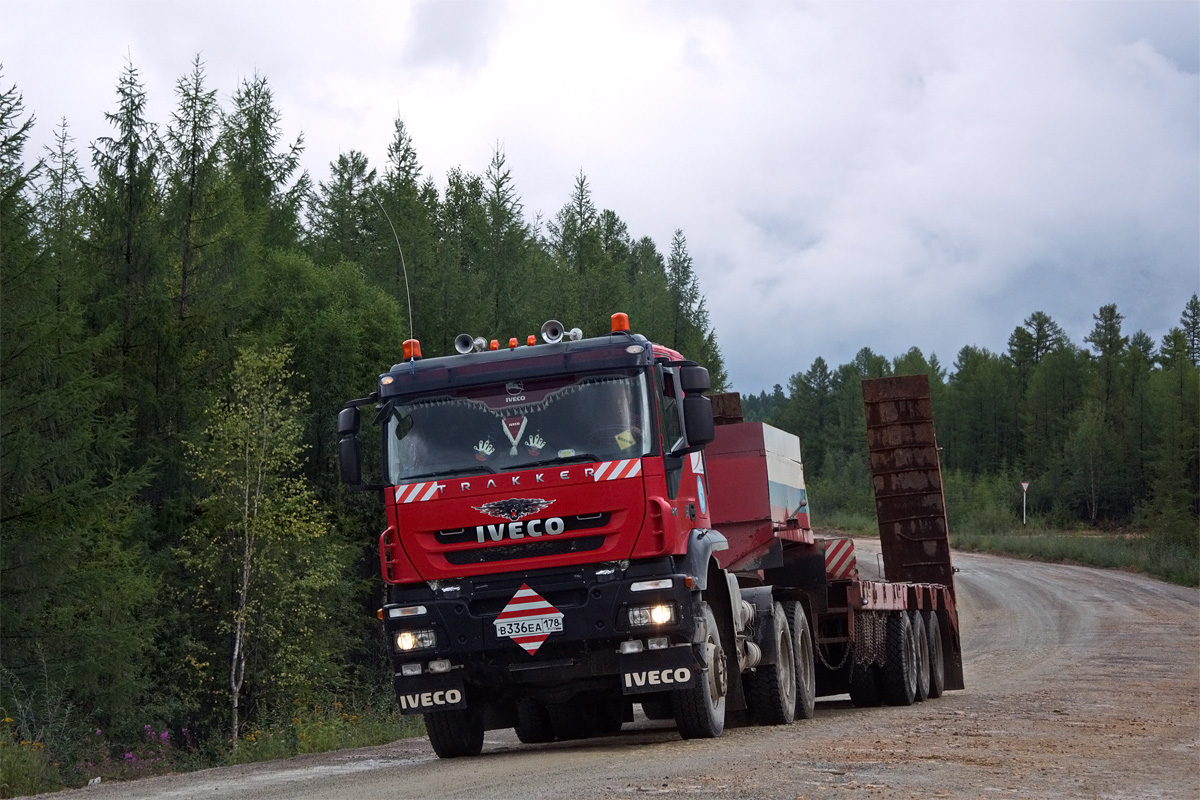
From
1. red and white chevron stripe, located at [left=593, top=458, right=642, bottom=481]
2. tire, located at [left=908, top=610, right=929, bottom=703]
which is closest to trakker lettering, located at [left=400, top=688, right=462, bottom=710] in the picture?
red and white chevron stripe, located at [left=593, top=458, right=642, bottom=481]

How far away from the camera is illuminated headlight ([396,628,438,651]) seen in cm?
1057

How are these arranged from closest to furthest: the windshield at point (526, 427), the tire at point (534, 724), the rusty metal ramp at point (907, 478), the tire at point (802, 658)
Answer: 1. the windshield at point (526, 427)
2. the tire at point (534, 724)
3. the tire at point (802, 658)
4. the rusty metal ramp at point (907, 478)

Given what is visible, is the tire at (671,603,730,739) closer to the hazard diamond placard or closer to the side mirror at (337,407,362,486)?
the hazard diamond placard

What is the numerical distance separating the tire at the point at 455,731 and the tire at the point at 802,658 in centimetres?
375

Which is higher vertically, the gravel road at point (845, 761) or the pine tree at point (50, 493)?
the pine tree at point (50, 493)

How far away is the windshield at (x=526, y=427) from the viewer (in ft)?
33.9

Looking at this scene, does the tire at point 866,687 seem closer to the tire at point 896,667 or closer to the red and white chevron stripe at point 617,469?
the tire at point 896,667

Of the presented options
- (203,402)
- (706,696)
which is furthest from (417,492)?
(203,402)

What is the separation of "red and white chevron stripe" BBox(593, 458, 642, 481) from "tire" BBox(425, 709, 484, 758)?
2.63 metres

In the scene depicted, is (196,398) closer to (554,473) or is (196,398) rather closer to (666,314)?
(554,473)

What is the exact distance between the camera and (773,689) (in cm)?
1298

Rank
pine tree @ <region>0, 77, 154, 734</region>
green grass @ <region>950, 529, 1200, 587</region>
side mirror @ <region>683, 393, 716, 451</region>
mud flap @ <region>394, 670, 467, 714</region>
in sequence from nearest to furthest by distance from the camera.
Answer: side mirror @ <region>683, 393, 716, 451</region>, mud flap @ <region>394, 670, 467, 714</region>, pine tree @ <region>0, 77, 154, 734</region>, green grass @ <region>950, 529, 1200, 587</region>

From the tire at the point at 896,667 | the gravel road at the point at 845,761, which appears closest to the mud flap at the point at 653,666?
the gravel road at the point at 845,761

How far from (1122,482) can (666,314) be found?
61.7m
